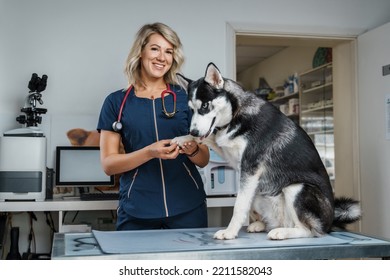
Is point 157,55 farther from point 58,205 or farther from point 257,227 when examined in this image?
point 58,205

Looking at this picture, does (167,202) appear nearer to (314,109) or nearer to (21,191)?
(21,191)

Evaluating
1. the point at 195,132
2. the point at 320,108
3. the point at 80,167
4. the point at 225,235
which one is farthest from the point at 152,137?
the point at 320,108

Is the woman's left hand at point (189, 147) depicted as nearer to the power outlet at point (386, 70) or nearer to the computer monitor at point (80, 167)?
the computer monitor at point (80, 167)

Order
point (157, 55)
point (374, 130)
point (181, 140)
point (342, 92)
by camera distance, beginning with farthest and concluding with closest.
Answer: point (342, 92) < point (374, 130) < point (157, 55) < point (181, 140)

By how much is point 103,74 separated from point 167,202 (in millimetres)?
1536

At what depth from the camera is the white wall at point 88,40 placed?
9.16 ft

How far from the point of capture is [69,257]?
3.30 ft

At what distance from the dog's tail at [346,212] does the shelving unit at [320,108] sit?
3090 millimetres

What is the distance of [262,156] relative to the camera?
4.16 ft

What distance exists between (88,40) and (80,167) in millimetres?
712

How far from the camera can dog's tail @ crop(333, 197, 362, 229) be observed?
1.42 m

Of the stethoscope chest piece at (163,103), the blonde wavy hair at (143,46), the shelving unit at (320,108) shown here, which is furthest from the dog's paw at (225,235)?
the shelving unit at (320,108)

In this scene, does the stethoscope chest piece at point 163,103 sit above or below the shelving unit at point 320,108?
below
